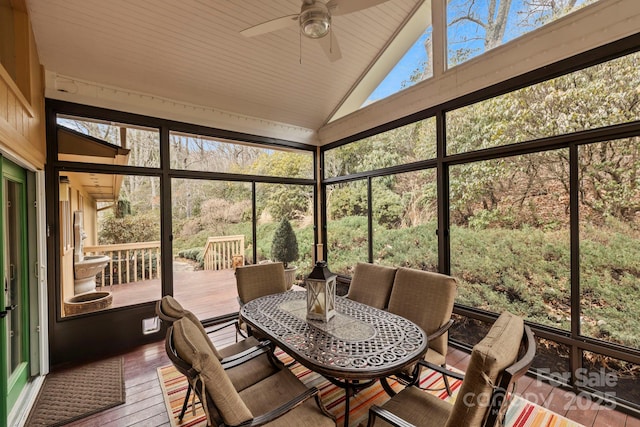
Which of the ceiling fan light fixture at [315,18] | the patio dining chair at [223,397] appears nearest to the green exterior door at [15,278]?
the patio dining chair at [223,397]

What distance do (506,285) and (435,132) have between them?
191cm

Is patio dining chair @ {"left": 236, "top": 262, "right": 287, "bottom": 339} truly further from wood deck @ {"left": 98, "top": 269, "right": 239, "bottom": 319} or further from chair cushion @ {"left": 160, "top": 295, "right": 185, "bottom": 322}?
wood deck @ {"left": 98, "top": 269, "right": 239, "bottom": 319}

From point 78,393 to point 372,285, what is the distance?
2.95 metres

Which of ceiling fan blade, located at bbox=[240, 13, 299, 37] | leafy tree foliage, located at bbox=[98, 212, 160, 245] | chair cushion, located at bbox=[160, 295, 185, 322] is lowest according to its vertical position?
A: chair cushion, located at bbox=[160, 295, 185, 322]

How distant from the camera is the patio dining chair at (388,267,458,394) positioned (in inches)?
93.7

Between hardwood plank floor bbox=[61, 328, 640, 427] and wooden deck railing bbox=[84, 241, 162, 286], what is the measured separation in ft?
3.65

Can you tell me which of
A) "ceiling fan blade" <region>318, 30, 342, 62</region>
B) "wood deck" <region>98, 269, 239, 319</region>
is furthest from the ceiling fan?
"wood deck" <region>98, 269, 239, 319</region>

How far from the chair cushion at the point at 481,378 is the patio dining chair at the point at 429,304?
41.7 inches

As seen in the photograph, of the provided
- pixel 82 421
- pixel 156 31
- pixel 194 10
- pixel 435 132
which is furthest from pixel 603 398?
pixel 156 31

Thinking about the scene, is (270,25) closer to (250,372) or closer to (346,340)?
(346,340)

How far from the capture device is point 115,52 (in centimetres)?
314

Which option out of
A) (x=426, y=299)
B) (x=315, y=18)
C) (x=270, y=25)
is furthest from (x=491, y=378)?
(x=270, y=25)

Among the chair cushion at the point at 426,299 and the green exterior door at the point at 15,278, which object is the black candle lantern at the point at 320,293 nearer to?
the chair cushion at the point at 426,299

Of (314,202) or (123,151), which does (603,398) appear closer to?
(314,202)
